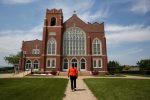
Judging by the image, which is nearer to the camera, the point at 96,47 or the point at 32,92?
the point at 32,92

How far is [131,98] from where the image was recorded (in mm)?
10289

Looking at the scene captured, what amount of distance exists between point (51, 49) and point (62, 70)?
19.5ft

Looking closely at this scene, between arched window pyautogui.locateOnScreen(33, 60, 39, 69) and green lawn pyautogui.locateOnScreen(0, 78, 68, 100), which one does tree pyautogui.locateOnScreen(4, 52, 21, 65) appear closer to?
arched window pyautogui.locateOnScreen(33, 60, 39, 69)

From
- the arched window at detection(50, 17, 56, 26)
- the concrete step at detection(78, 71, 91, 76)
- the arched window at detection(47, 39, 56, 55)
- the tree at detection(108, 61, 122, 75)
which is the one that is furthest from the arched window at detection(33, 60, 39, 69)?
the tree at detection(108, 61, 122, 75)

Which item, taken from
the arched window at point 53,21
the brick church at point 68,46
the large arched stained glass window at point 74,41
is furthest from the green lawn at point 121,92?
the arched window at point 53,21

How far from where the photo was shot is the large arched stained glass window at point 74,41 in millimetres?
47875

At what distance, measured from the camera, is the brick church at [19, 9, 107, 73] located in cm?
4650

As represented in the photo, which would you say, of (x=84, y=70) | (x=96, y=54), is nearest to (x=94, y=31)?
(x=96, y=54)

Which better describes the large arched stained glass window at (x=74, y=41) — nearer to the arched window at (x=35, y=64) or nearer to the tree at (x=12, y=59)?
the arched window at (x=35, y=64)

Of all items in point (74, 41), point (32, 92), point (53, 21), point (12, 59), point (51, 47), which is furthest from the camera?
point (12, 59)

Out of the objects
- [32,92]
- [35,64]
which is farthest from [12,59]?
[32,92]

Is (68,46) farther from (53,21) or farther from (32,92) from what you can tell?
(32,92)

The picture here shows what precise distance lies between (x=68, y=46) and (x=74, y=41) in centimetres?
204

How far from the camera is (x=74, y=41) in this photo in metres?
48.4
